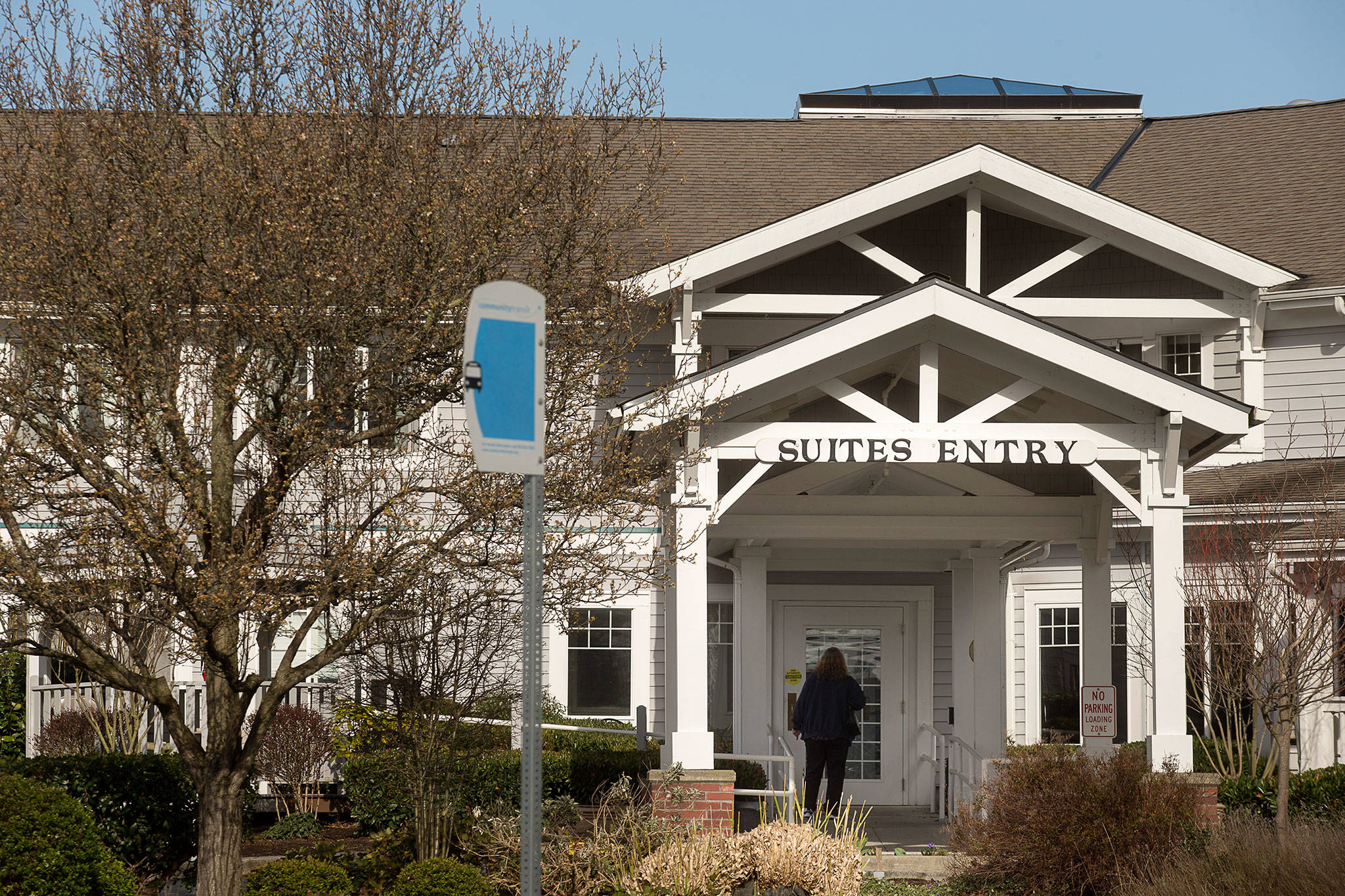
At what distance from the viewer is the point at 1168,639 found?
10.3m

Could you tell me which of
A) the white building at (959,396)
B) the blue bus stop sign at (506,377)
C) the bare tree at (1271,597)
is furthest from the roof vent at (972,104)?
the blue bus stop sign at (506,377)

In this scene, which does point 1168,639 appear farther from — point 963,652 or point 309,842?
point 309,842

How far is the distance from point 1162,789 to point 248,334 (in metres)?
6.93

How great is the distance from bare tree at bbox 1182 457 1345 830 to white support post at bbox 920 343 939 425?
3.48 metres

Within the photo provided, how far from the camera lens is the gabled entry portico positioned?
10.0m

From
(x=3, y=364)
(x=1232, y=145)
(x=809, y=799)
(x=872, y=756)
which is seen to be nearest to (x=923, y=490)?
(x=809, y=799)

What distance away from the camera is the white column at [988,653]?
13.3 m

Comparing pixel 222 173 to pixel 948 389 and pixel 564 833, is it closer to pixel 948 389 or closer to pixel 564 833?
pixel 564 833

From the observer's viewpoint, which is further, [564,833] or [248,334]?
[564,833]

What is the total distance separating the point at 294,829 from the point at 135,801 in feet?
8.36

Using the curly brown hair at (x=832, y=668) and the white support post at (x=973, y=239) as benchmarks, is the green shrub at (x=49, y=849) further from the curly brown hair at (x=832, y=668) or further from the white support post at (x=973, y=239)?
the white support post at (x=973, y=239)

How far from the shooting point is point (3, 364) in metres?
7.86

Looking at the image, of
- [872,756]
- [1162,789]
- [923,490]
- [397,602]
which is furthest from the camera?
[872,756]

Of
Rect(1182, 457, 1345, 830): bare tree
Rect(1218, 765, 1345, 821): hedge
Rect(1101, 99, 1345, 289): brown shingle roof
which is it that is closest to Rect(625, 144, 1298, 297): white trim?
Rect(1182, 457, 1345, 830): bare tree
